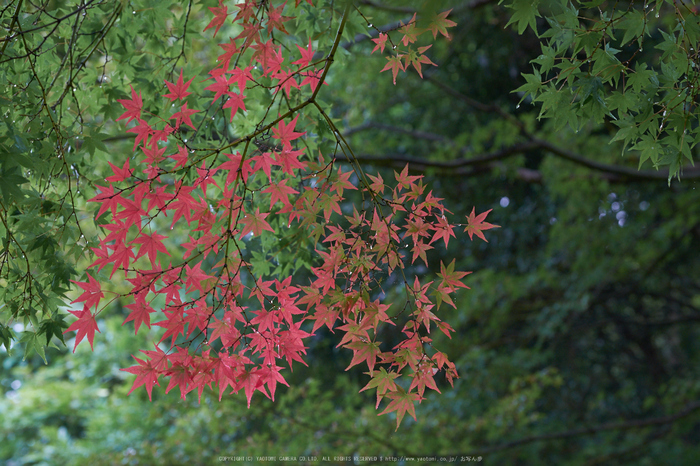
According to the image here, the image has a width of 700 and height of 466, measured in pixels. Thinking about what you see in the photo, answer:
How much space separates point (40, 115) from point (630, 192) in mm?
4366

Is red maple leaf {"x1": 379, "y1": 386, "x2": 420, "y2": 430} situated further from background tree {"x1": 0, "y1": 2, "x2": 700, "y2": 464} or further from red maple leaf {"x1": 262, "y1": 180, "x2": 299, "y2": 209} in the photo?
background tree {"x1": 0, "y1": 2, "x2": 700, "y2": 464}

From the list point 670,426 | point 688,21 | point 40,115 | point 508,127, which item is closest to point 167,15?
point 40,115

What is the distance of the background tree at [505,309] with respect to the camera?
3514mm

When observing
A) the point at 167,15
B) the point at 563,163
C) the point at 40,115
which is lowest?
the point at 40,115

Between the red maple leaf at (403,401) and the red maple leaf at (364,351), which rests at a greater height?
the red maple leaf at (364,351)

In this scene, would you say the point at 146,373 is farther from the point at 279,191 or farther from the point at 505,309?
the point at 505,309

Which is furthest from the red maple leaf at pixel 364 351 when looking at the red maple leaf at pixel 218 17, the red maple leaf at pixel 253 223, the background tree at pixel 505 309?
Result: the background tree at pixel 505 309

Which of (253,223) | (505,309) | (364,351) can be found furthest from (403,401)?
(505,309)

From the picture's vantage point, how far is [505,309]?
3.99 meters

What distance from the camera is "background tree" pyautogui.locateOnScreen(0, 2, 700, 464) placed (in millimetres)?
3514

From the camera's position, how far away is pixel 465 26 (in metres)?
4.54

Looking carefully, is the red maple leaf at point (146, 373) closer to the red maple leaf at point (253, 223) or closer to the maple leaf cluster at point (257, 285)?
the maple leaf cluster at point (257, 285)

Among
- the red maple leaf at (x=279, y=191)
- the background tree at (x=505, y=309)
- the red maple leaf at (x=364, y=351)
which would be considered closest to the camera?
the red maple leaf at (x=364, y=351)

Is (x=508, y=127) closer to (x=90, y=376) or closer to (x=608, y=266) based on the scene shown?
(x=608, y=266)
